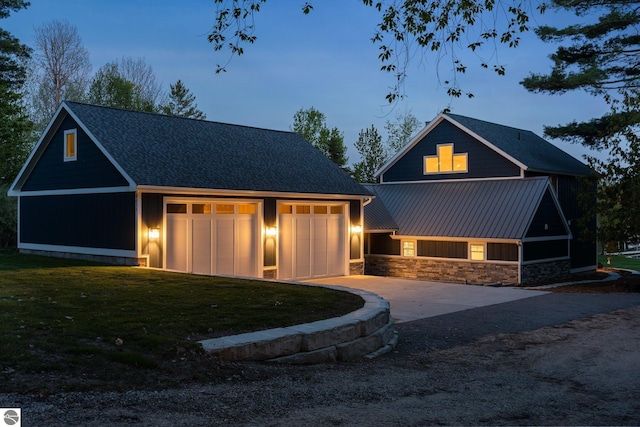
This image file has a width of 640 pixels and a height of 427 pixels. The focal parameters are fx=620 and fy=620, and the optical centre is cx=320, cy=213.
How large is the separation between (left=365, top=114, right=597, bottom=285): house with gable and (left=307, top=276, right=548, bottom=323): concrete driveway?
487 centimetres

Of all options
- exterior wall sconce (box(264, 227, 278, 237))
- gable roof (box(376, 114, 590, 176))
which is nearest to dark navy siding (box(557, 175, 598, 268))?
gable roof (box(376, 114, 590, 176))

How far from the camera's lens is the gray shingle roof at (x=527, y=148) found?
26.6 meters

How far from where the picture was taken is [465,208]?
997 inches

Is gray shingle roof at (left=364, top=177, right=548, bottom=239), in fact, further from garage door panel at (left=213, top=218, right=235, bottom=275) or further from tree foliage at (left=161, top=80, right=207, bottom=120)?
tree foliage at (left=161, top=80, right=207, bottom=120)

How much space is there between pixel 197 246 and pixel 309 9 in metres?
10.7

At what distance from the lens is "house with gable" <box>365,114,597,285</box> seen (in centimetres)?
2366

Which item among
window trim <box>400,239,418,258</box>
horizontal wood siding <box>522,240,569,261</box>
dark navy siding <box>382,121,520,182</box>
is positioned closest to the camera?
horizontal wood siding <box>522,240,569,261</box>

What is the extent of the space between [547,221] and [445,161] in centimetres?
547

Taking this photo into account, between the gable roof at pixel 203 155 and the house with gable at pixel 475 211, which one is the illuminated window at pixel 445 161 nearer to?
the house with gable at pixel 475 211

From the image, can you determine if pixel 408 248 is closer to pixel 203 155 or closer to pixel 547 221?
pixel 547 221

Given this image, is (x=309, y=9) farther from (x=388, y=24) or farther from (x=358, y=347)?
(x=358, y=347)

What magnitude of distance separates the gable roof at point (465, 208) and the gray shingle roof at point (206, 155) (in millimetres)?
4679

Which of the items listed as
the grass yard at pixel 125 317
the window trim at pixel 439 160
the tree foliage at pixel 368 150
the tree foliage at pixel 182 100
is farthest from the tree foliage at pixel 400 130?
the grass yard at pixel 125 317

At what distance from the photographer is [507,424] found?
5.50m
